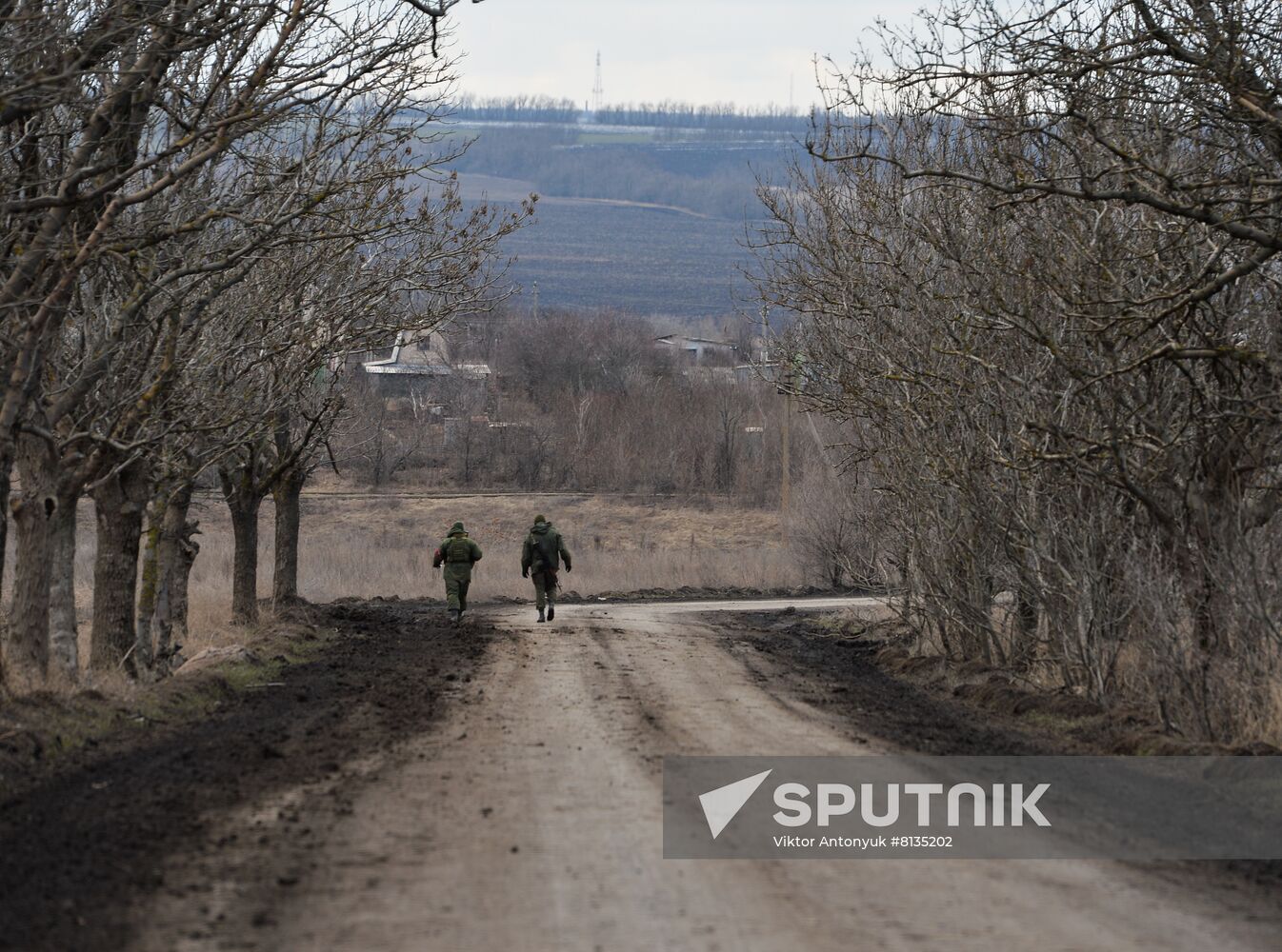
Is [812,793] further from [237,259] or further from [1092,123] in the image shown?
[237,259]

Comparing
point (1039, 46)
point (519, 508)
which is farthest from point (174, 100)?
point (519, 508)

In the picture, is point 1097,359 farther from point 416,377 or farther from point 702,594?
point 416,377

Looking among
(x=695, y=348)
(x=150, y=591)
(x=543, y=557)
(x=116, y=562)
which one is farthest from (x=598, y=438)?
(x=116, y=562)

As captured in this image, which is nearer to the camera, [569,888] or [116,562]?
[569,888]

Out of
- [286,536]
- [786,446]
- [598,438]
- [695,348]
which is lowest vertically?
[598,438]

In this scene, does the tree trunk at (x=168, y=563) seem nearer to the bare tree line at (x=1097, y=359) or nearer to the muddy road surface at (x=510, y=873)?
the muddy road surface at (x=510, y=873)

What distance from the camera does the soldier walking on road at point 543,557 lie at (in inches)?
981

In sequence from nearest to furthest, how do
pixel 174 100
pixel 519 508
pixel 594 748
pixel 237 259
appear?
pixel 594 748
pixel 237 259
pixel 174 100
pixel 519 508

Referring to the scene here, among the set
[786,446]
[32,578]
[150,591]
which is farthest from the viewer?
[786,446]

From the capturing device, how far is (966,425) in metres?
16.3

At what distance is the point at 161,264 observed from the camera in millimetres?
15156

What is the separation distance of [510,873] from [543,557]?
1820cm

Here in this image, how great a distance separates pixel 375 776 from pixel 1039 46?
7250 mm

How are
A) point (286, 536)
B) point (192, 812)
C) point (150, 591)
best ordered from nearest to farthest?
point (192, 812), point (150, 591), point (286, 536)
